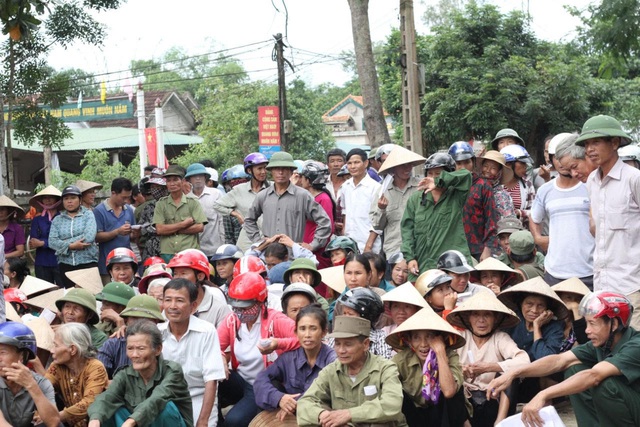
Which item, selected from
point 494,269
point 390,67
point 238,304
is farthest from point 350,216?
point 390,67

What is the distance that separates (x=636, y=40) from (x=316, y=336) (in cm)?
627

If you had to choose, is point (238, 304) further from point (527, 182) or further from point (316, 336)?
point (527, 182)

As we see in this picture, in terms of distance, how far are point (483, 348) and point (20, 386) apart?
322 centimetres

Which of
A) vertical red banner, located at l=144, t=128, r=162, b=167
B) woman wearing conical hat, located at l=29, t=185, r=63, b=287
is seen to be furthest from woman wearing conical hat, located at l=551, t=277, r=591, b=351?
vertical red banner, located at l=144, t=128, r=162, b=167

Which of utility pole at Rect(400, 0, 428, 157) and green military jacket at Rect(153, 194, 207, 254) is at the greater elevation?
utility pole at Rect(400, 0, 428, 157)

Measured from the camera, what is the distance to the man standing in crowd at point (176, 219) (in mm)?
9711

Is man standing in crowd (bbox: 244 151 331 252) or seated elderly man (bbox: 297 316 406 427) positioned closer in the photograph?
seated elderly man (bbox: 297 316 406 427)

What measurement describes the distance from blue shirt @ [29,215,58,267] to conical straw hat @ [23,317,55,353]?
3.41m

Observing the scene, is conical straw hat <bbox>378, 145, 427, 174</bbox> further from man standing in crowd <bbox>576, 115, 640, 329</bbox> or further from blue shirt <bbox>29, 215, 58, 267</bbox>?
blue shirt <bbox>29, 215, 58, 267</bbox>

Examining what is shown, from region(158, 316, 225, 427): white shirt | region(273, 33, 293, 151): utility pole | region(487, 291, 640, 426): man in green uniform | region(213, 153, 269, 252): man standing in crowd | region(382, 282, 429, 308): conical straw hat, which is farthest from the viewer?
region(273, 33, 293, 151): utility pole

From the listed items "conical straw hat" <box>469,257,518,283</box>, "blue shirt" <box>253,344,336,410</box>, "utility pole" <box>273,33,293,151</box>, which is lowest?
"blue shirt" <box>253,344,336,410</box>

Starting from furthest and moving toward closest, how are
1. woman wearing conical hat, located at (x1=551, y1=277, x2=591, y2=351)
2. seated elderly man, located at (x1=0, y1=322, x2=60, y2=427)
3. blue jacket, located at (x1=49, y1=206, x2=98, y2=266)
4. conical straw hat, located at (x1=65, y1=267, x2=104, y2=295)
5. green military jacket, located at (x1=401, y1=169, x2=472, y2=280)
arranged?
blue jacket, located at (x1=49, y1=206, x2=98, y2=266)
conical straw hat, located at (x1=65, y1=267, x2=104, y2=295)
green military jacket, located at (x1=401, y1=169, x2=472, y2=280)
woman wearing conical hat, located at (x1=551, y1=277, x2=591, y2=351)
seated elderly man, located at (x1=0, y1=322, x2=60, y2=427)

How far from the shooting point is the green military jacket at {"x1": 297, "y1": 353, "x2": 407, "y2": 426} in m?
5.36

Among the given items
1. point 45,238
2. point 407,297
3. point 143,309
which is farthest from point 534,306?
point 45,238
